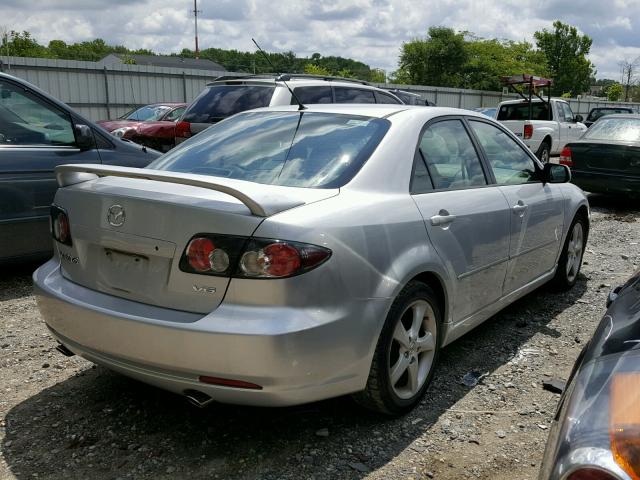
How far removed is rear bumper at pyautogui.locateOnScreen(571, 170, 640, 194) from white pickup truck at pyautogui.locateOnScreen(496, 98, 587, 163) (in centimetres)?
690

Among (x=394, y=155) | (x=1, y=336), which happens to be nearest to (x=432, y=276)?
(x=394, y=155)

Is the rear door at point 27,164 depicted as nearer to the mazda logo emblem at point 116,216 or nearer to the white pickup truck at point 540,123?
the mazda logo emblem at point 116,216

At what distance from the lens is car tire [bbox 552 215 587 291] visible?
17.1 ft

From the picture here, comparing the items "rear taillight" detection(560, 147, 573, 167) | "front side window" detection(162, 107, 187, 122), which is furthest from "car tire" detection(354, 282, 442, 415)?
"front side window" detection(162, 107, 187, 122)

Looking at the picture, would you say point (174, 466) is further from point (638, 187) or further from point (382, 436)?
point (638, 187)

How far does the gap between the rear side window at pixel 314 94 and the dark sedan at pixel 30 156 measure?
353 cm

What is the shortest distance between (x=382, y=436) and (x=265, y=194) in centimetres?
132

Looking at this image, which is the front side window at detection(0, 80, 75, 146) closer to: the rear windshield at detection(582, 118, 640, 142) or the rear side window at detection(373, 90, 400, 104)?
the rear side window at detection(373, 90, 400, 104)

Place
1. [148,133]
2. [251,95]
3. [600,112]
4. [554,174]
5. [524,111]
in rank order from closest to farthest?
[554,174], [251,95], [148,133], [524,111], [600,112]

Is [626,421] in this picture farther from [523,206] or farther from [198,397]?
[523,206]

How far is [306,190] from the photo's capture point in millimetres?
2867

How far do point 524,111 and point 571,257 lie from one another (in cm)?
1341

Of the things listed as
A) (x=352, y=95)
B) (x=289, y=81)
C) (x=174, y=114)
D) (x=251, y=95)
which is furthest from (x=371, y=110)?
(x=174, y=114)

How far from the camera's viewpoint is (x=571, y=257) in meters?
5.37
